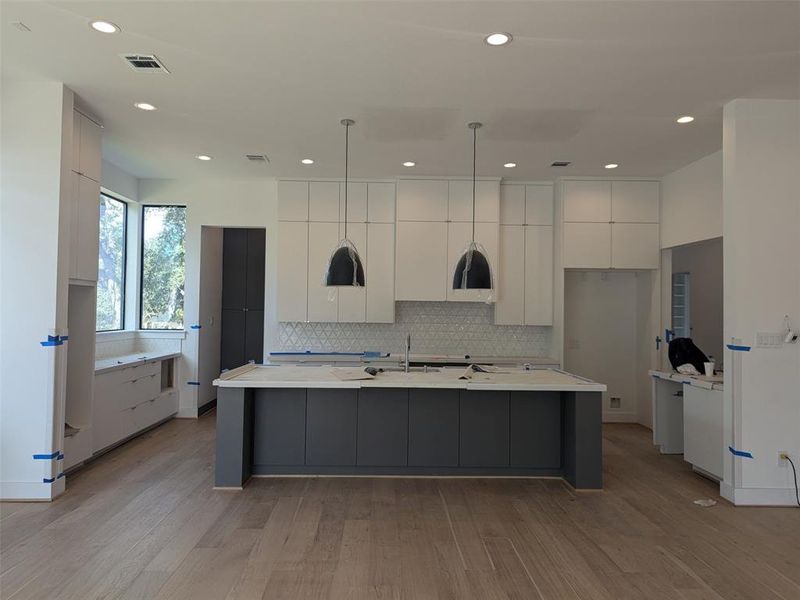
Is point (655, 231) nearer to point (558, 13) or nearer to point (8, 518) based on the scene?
point (558, 13)

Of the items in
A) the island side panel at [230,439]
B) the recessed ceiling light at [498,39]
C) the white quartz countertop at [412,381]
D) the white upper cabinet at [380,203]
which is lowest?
the island side panel at [230,439]

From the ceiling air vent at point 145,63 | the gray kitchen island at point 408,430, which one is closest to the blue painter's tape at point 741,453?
the gray kitchen island at point 408,430

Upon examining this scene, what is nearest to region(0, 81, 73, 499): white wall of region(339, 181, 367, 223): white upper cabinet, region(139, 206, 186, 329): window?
region(139, 206, 186, 329): window

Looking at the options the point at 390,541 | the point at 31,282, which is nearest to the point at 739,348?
the point at 390,541

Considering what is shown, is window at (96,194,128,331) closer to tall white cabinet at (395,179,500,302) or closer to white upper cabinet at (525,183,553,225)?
tall white cabinet at (395,179,500,302)

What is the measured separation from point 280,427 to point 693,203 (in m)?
4.85

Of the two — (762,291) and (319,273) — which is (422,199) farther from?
(762,291)

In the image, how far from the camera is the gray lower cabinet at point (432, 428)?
4.33 meters

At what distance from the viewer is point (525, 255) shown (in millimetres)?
6570

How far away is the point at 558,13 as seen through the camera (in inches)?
111

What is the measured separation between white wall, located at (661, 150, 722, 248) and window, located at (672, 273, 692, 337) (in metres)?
1.29

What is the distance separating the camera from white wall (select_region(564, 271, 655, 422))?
6.75 meters

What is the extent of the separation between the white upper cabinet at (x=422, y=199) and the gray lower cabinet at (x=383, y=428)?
274cm

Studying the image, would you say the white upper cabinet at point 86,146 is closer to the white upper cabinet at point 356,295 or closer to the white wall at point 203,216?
the white wall at point 203,216
